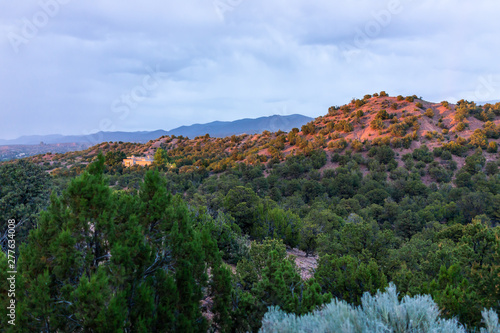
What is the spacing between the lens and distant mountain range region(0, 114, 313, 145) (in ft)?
372

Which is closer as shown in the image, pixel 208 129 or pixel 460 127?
pixel 460 127

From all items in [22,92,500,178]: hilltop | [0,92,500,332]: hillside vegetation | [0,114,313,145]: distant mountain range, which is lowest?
[0,92,500,332]: hillside vegetation

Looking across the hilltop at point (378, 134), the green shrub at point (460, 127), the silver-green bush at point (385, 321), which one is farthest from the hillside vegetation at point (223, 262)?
the green shrub at point (460, 127)

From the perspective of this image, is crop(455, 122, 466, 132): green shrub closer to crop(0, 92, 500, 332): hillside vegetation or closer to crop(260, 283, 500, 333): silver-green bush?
crop(0, 92, 500, 332): hillside vegetation

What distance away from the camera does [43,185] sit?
1084cm

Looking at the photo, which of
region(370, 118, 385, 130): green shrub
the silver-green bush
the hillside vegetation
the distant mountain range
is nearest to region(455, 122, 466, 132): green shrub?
region(370, 118, 385, 130): green shrub

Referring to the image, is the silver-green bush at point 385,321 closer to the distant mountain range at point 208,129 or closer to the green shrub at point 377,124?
the green shrub at point 377,124

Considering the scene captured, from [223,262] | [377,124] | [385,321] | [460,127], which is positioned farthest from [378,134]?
[385,321]

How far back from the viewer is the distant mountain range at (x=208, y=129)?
4464 inches

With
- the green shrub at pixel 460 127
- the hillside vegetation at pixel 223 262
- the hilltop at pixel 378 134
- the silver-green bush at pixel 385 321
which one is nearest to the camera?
the silver-green bush at pixel 385 321

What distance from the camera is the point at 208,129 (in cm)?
15138

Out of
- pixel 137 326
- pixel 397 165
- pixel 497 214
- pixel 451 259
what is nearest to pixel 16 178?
pixel 137 326

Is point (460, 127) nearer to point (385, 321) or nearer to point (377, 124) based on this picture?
point (377, 124)

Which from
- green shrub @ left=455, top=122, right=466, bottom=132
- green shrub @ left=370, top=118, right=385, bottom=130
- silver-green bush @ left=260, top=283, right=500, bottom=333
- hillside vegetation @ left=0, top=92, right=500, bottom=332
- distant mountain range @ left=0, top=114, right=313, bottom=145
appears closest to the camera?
silver-green bush @ left=260, top=283, right=500, bottom=333
